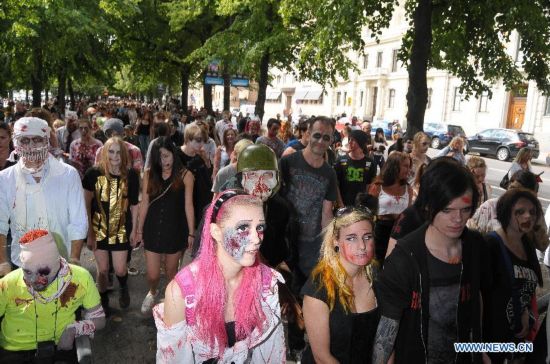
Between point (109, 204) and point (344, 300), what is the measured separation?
3.05 m

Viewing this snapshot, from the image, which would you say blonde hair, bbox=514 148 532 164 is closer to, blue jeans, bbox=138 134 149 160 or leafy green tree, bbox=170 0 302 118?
blue jeans, bbox=138 134 149 160

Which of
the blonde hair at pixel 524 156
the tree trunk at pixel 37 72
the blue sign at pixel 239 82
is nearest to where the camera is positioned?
the blonde hair at pixel 524 156

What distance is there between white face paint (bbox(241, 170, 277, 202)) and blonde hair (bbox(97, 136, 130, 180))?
1888mm

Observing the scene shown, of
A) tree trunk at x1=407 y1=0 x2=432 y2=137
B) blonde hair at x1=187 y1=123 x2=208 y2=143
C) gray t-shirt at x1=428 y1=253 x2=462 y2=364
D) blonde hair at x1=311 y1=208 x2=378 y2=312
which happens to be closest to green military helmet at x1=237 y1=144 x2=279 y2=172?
blonde hair at x1=311 y1=208 x2=378 y2=312

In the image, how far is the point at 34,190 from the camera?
3.34 m

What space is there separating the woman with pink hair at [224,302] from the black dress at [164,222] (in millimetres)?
2615

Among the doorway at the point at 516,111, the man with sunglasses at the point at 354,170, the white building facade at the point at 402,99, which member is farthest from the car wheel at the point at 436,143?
the man with sunglasses at the point at 354,170

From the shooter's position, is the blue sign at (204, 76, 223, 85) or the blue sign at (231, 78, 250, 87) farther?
the blue sign at (231, 78, 250, 87)

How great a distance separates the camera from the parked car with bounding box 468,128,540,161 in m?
22.2

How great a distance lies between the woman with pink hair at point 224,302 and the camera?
1890mm

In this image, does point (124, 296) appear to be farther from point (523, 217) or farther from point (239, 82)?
point (239, 82)

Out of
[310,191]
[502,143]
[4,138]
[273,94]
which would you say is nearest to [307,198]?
[310,191]

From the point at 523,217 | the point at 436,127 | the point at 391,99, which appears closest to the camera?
the point at 523,217

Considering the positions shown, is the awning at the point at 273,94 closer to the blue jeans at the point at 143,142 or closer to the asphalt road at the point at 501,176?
the asphalt road at the point at 501,176
